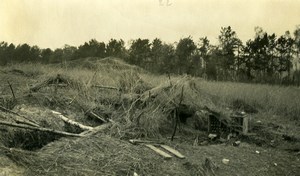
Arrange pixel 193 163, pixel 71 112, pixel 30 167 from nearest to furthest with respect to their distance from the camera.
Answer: pixel 30 167
pixel 193 163
pixel 71 112

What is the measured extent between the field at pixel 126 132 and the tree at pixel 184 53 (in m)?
17.4

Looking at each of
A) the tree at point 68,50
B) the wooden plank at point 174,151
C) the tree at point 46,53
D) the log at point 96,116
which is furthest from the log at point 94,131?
the tree at point 46,53

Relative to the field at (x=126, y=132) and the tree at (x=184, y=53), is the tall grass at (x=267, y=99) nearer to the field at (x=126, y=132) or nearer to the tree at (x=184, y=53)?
the field at (x=126, y=132)

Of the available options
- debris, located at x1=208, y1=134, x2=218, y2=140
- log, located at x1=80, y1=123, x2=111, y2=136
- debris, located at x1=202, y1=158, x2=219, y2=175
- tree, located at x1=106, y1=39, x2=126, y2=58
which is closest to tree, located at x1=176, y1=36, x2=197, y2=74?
tree, located at x1=106, y1=39, x2=126, y2=58

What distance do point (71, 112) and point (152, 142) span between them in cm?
283

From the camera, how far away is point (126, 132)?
719cm

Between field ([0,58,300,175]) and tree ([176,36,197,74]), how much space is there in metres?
17.4

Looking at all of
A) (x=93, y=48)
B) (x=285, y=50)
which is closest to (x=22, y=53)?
(x=93, y=48)

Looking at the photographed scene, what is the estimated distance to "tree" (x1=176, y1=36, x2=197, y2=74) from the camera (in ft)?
95.9

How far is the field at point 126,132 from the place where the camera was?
543cm

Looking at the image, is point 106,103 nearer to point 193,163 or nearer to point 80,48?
point 193,163

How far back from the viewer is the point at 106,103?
9.42 meters

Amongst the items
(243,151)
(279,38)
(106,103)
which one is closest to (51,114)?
(106,103)

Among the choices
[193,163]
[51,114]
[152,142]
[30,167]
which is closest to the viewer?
[30,167]
